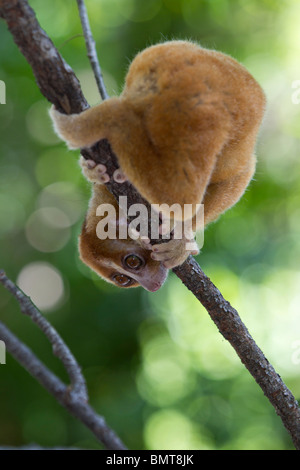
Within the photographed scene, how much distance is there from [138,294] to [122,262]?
5.01m

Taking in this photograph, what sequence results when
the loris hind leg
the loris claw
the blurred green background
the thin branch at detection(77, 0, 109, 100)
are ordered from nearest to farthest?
the loris claw → the thin branch at detection(77, 0, 109, 100) → the loris hind leg → the blurred green background

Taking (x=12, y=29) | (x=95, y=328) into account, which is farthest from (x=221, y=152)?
(x=95, y=328)

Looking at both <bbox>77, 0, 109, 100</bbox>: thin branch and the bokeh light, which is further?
the bokeh light

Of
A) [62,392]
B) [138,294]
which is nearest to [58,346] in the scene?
[62,392]

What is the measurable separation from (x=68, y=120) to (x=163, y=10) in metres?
8.00

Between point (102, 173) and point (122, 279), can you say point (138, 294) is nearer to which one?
point (122, 279)

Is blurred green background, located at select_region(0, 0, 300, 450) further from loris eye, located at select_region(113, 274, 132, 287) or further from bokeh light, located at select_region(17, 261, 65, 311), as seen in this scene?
loris eye, located at select_region(113, 274, 132, 287)

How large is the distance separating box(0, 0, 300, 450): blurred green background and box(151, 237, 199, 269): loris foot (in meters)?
4.47

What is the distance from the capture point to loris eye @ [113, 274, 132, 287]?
3.51 m

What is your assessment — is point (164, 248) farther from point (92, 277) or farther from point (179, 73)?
point (92, 277)

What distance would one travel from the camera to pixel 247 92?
2.88 meters

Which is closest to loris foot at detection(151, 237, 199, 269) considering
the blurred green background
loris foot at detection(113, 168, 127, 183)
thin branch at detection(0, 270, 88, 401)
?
loris foot at detection(113, 168, 127, 183)

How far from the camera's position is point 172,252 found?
10.5 ft

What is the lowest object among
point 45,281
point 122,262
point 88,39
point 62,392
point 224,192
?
point 62,392
